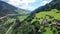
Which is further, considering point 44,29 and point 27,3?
point 27,3

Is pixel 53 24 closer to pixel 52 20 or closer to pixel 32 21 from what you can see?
pixel 52 20

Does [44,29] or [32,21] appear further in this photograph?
[32,21]

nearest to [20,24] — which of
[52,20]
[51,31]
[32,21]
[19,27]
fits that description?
[19,27]

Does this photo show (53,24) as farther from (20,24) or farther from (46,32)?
(20,24)

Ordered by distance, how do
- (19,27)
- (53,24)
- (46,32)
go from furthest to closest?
1. (19,27)
2. (53,24)
3. (46,32)

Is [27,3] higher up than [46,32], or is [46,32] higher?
[27,3]

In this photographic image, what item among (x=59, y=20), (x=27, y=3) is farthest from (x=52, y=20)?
(x=27, y=3)

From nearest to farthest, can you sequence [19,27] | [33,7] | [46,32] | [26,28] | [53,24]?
[46,32]
[53,24]
[26,28]
[19,27]
[33,7]

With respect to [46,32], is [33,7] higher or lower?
higher

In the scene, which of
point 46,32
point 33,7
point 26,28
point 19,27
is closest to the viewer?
point 46,32
